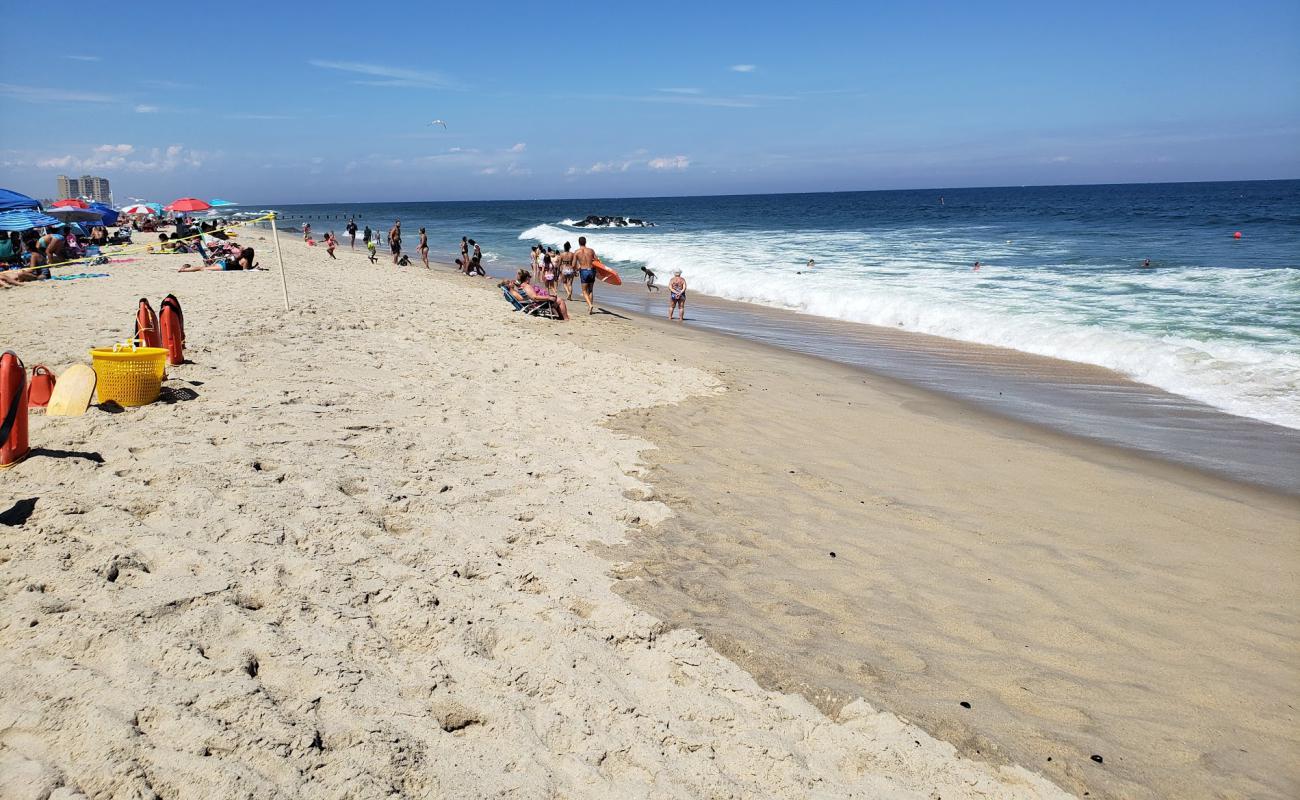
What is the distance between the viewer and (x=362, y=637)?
3.36 m

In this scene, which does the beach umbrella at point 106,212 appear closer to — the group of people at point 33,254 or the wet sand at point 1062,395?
the group of people at point 33,254

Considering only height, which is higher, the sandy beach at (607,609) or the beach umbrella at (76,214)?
the beach umbrella at (76,214)

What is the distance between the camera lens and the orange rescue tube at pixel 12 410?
15.2 feet

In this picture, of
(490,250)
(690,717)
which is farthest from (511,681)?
(490,250)

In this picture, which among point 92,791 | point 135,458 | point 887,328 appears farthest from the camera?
point 887,328

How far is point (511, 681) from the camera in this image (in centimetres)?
320

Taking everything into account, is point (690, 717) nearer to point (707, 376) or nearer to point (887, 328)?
point (707, 376)

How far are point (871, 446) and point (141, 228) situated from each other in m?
41.4

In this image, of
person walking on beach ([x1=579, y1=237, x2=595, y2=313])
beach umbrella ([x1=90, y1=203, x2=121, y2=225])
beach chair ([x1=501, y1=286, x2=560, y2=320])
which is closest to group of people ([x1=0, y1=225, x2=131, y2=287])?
beach umbrella ([x1=90, y1=203, x2=121, y2=225])

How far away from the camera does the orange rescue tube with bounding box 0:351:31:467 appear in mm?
4629

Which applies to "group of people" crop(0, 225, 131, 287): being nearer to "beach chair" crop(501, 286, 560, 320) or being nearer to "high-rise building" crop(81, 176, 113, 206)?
"beach chair" crop(501, 286, 560, 320)

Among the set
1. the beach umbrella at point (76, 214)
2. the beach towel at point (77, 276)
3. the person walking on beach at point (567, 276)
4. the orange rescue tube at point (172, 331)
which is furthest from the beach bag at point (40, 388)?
the beach umbrella at point (76, 214)

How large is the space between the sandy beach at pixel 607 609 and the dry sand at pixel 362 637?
0.02 metres

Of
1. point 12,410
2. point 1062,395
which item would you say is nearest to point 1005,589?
point 12,410
